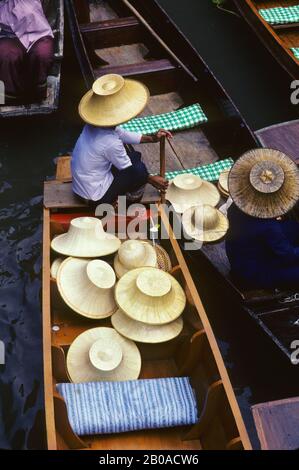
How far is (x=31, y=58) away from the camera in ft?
19.9

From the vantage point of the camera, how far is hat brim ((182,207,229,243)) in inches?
194

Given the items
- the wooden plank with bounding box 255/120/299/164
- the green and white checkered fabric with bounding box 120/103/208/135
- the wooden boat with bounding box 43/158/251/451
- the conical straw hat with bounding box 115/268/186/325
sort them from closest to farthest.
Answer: the wooden boat with bounding box 43/158/251/451 → the conical straw hat with bounding box 115/268/186/325 → the wooden plank with bounding box 255/120/299/164 → the green and white checkered fabric with bounding box 120/103/208/135

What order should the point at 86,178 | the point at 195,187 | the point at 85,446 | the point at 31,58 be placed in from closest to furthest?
the point at 85,446, the point at 86,178, the point at 195,187, the point at 31,58

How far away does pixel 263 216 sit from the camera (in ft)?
13.1

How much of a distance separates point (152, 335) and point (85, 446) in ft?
2.78

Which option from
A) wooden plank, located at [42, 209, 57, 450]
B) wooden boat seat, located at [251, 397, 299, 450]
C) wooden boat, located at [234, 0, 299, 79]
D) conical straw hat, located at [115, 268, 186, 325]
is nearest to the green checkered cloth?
wooden boat, located at [234, 0, 299, 79]

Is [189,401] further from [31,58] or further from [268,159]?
[31,58]

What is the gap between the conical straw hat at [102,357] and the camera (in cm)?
385

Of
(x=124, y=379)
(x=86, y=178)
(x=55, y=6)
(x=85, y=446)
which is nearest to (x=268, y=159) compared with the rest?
(x=86, y=178)

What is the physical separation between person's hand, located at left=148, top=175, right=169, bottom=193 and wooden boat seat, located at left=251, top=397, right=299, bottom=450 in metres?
2.09

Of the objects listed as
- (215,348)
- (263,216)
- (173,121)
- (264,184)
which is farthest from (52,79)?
(215,348)

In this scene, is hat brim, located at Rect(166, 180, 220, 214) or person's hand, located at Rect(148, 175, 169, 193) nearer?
person's hand, located at Rect(148, 175, 169, 193)

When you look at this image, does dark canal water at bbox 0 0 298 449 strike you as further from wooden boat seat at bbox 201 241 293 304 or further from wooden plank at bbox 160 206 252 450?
wooden plank at bbox 160 206 252 450

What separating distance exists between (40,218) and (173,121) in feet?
5.92
